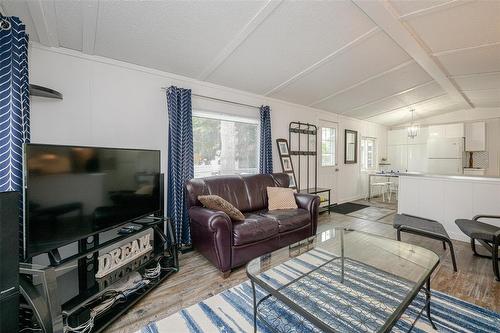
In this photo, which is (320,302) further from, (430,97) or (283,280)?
(430,97)

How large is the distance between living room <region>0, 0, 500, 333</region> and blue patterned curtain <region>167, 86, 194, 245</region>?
0.06ft

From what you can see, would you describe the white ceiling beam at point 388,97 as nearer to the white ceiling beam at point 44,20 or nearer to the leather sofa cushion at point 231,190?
the leather sofa cushion at point 231,190

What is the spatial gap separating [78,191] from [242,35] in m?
2.01

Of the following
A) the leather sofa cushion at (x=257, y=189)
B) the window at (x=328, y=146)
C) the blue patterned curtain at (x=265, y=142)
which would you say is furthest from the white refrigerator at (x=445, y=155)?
the leather sofa cushion at (x=257, y=189)

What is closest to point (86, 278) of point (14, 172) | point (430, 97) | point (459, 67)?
point (14, 172)

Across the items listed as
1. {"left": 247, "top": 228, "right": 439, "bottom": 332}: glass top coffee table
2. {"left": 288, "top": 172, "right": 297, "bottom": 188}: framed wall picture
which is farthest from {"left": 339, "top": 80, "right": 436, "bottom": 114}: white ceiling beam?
{"left": 247, "top": 228, "right": 439, "bottom": 332}: glass top coffee table

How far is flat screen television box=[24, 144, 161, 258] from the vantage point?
1272 millimetres

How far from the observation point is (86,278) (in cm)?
163

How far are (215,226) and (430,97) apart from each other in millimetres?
5468

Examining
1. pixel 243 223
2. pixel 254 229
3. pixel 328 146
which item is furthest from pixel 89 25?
pixel 328 146

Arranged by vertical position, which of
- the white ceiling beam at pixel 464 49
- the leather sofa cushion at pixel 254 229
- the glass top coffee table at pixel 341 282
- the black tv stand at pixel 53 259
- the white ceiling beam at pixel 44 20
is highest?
the white ceiling beam at pixel 464 49

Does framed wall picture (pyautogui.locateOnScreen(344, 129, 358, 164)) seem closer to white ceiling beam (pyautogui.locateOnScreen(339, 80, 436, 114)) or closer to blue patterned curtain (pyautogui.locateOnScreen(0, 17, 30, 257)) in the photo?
white ceiling beam (pyautogui.locateOnScreen(339, 80, 436, 114))

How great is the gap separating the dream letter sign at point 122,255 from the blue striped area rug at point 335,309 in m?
0.54

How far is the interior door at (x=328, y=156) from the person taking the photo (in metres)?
5.08
